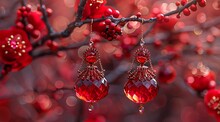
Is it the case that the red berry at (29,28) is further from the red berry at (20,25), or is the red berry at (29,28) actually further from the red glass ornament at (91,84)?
the red glass ornament at (91,84)

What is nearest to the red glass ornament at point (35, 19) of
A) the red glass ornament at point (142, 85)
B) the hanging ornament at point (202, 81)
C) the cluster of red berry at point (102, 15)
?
the cluster of red berry at point (102, 15)

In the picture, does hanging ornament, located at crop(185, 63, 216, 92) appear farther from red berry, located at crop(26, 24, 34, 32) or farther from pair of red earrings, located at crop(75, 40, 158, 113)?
red berry, located at crop(26, 24, 34, 32)

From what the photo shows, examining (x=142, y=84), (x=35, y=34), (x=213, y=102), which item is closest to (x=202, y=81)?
(x=213, y=102)

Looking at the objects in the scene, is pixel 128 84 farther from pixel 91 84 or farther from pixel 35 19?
pixel 35 19

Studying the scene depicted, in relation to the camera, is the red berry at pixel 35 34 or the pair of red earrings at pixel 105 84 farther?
the red berry at pixel 35 34

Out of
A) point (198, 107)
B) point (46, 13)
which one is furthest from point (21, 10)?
point (198, 107)
